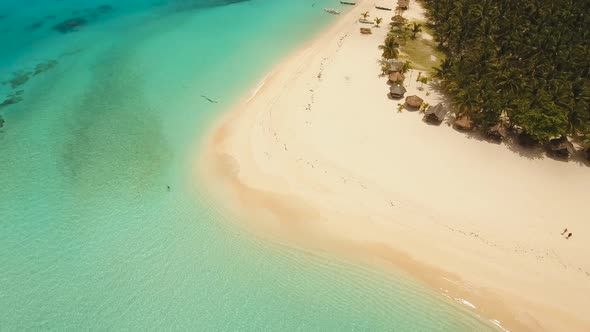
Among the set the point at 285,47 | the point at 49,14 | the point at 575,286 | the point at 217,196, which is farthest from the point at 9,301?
the point at 49,14

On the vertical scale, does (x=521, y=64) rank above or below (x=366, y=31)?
above

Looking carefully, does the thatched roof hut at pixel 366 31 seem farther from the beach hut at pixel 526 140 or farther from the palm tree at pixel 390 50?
the beach hut at pixel 526 140

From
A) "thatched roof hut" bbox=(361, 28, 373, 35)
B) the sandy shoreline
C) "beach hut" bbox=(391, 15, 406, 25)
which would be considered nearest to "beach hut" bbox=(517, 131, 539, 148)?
the sandy shoreline

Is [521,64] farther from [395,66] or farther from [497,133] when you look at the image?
[395,66]

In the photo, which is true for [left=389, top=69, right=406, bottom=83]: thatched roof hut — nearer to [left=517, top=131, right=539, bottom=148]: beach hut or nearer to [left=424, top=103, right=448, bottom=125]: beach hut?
[left=424, top=103, right=448, bottom=125]: beach hut

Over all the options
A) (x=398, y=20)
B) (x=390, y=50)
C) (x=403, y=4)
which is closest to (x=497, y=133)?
(x=390, y=50)

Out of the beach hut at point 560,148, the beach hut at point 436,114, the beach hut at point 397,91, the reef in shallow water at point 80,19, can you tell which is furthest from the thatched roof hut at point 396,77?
the reef in shallow water at point 80,19
